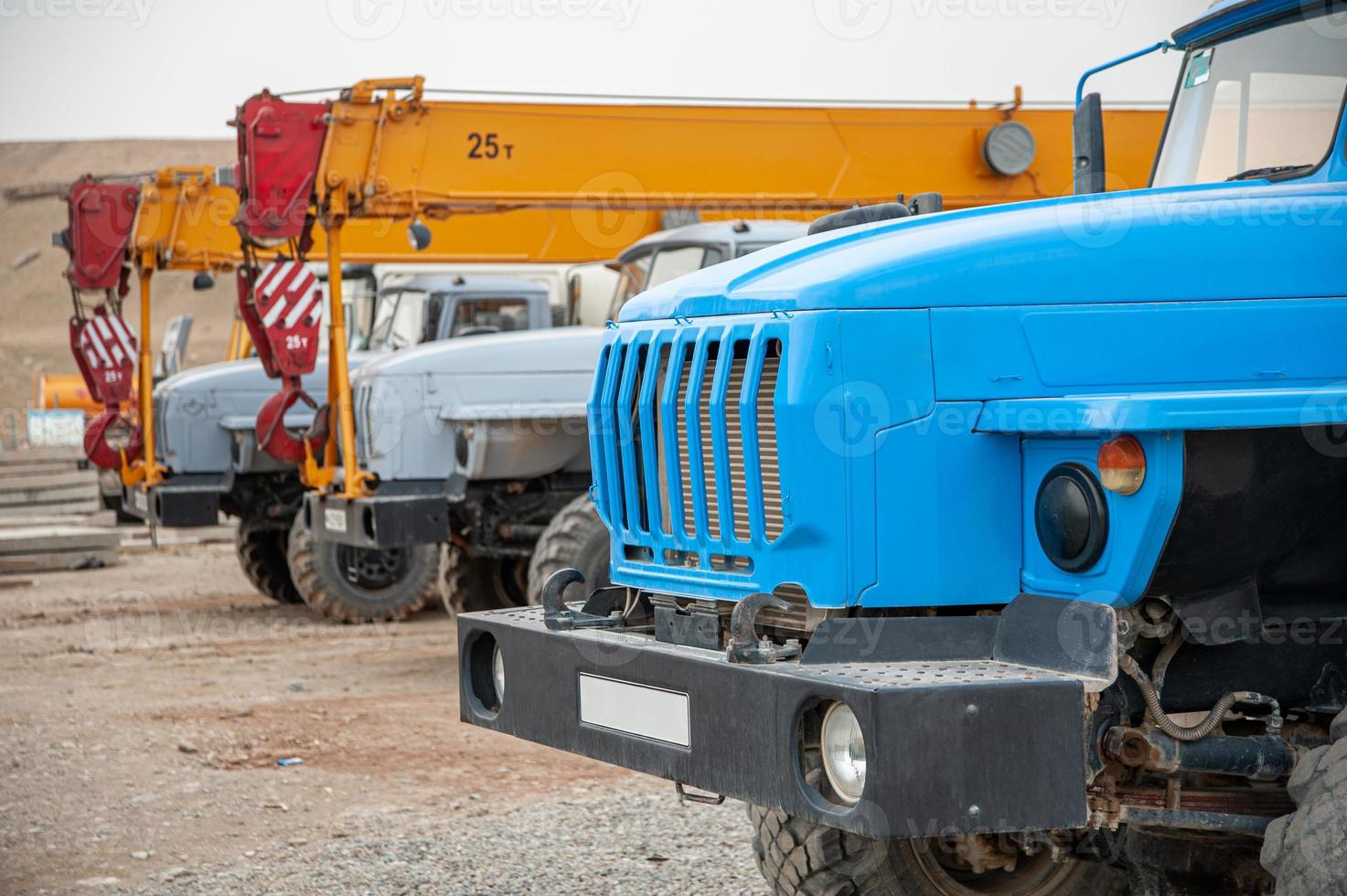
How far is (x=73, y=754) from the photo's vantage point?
24.1ft

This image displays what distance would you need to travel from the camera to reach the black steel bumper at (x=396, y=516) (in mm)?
9633

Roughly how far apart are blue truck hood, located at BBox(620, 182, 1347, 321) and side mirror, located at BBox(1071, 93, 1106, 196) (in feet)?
3.88

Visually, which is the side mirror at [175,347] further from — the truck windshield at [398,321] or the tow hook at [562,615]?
the tow hook at [562,615]

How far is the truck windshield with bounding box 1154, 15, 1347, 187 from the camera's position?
3.96 m


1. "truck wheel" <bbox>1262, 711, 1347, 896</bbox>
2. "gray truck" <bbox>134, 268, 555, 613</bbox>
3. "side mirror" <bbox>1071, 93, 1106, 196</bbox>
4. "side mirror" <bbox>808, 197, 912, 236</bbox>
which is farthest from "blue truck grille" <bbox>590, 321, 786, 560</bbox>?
"gray truck" <bbox>134, 268, 555, 613</bbox>

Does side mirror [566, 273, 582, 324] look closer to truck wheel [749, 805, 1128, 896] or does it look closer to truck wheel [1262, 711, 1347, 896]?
truck wheel [749, 805, 1128, 896]

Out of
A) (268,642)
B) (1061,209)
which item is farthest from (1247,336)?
(268,642)

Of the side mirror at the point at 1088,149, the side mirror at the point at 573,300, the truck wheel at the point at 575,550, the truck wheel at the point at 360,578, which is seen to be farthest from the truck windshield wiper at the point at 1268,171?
the side mirror at the point at 573,300

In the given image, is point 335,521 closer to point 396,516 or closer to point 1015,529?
point 396,516

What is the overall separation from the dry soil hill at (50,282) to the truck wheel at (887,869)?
159 feet

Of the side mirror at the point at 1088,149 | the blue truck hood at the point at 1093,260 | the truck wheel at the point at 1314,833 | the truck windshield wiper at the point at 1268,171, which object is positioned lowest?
the truck wheel at the point at 1314,833

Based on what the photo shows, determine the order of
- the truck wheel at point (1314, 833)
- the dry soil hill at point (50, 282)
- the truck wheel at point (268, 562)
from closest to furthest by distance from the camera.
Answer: the truck wheel at point (1314, 833), the truck wheel at point (268, 562), the dry soil hill at point (50, 282)

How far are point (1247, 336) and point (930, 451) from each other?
72 cm

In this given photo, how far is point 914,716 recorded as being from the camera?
9.95 feet
